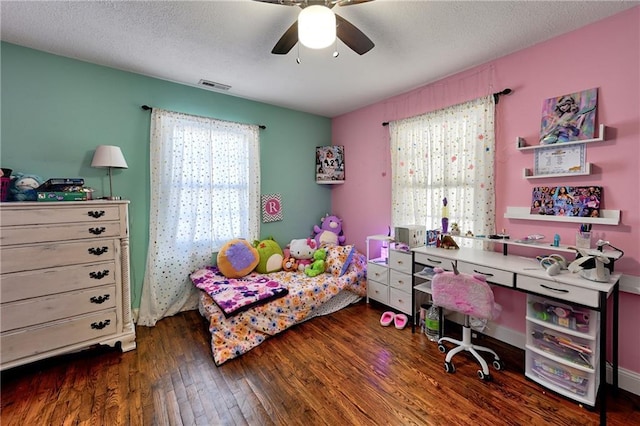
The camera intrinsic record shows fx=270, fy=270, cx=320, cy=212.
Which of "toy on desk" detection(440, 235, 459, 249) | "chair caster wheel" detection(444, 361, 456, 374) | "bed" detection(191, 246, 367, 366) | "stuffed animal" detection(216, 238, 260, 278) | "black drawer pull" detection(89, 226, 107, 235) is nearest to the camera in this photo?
"chair caster wheel" detection(444, 361, 456, 374)

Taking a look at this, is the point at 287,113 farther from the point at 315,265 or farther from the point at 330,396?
the point at 330,396

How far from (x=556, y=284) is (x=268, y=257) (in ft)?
8.62

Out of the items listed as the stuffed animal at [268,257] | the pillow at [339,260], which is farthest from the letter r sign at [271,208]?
the pillow at [339,260]

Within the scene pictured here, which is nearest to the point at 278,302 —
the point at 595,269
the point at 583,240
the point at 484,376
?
the point at 484,376

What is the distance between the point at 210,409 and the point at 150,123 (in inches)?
103

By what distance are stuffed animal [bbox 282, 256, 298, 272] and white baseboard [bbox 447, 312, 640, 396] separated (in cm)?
179

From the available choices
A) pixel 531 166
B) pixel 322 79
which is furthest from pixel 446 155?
pixel 322 79

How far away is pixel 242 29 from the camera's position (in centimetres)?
196

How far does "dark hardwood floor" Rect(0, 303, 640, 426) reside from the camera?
1.59m

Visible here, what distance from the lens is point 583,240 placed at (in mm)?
1898

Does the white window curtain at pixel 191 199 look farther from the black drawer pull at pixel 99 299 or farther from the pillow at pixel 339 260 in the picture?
the pillow at pixel 339 260

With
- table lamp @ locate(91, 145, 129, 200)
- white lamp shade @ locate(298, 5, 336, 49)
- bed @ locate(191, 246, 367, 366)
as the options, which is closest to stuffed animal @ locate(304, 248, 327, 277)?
bed @ locate(191, 246, 367, 366)

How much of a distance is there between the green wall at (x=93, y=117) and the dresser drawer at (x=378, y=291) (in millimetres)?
1490

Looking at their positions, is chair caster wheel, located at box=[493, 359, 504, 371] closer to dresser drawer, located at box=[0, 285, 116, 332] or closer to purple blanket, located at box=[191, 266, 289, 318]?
purple blanket, located at box=[191, 266, 289, 318]
